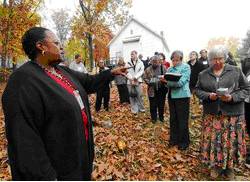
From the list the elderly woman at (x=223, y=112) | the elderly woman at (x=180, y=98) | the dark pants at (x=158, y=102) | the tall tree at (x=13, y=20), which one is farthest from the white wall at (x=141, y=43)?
the elderly woman at (x=223, y=112)

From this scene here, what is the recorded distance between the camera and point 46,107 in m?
2.87

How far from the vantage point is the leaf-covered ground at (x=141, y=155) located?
652 cm

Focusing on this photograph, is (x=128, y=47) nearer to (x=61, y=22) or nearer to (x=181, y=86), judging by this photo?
(x=61, y=22)

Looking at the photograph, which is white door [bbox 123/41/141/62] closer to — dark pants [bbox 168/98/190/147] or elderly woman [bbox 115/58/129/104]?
elderly woman [bbox 115/58/129/104]

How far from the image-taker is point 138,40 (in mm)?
45906

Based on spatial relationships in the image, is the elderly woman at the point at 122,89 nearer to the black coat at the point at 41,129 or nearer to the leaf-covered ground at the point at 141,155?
the leaf-covered ground at the point at 141,155

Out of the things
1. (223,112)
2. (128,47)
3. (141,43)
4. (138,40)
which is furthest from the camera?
(128,47)

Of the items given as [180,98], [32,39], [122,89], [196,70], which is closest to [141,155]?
[180,98]

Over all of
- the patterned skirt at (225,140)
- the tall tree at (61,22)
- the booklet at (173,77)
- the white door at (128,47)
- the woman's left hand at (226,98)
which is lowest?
the patterned skirt at (225,140)

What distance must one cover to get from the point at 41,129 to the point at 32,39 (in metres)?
0.86

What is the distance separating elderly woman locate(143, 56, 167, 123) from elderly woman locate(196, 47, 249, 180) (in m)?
3.50

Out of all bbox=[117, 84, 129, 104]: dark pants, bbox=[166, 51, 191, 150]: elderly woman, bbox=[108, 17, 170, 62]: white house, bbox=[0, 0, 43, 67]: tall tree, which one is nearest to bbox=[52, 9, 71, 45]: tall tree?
bbox=[108, 17, 170, 62]: white house

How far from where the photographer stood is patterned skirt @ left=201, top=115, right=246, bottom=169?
6.06 meters

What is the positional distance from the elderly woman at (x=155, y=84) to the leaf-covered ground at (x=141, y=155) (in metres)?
Answer: 0.63
